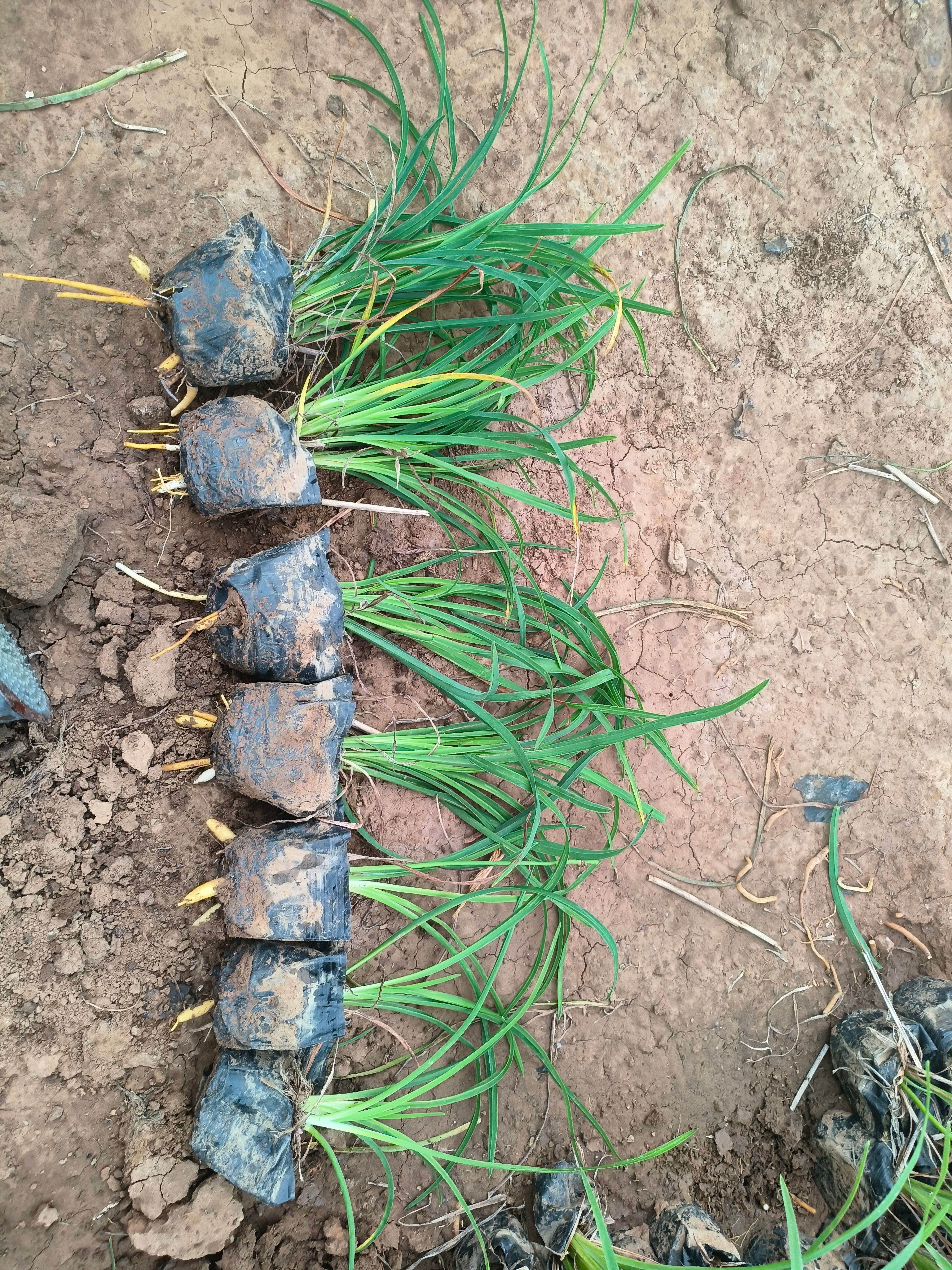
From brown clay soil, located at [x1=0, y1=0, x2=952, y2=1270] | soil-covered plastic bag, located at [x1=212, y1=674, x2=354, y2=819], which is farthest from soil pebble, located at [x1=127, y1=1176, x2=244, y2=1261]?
soil-covered plastic bag, located at [x1=212, y1=674, x2=354, y2=819]

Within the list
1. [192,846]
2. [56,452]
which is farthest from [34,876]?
[56,452]

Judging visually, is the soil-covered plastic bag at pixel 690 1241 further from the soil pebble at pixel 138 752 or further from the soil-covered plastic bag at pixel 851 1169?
the soil pebble at pixel 138 752

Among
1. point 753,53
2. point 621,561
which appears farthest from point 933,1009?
point 753,53

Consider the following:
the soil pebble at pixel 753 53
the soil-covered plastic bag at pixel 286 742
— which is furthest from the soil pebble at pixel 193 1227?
the soil pebble at pixel 753 53

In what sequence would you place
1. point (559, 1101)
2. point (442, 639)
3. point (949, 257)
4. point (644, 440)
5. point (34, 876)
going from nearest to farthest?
point (34, 876) → point (442, 639) → point (559, 1101) → point (644, 440) → point (949, 257)

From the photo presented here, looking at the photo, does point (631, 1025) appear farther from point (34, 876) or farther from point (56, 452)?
point (56, 452)

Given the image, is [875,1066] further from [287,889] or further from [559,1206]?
[287,889]
